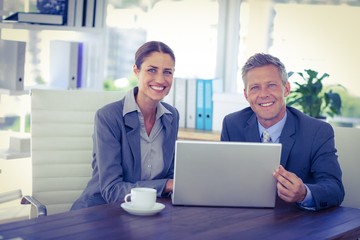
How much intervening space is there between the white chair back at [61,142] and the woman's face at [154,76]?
33 cm

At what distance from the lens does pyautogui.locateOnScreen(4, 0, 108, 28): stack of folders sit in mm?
4227

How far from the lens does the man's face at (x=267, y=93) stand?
2.95m

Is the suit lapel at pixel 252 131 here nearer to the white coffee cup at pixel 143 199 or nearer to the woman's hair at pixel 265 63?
the woman's hair at pixel 265 63

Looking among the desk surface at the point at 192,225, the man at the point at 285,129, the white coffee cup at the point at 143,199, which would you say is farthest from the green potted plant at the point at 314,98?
the white coffee cup at the point at 143,199

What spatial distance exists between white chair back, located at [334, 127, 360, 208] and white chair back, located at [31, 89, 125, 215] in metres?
1.08

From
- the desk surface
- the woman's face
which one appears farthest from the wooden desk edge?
the desk surface

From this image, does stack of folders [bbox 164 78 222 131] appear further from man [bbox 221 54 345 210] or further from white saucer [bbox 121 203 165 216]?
white saucer [bbox 121 203 165 216]

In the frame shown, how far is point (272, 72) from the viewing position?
2971 mm

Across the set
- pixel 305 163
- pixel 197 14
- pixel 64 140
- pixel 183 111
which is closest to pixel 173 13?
pixel 197 14

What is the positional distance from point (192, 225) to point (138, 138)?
0.77 meters

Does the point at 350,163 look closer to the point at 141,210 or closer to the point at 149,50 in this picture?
the point at 149,50

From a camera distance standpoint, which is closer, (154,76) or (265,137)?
(265,137)

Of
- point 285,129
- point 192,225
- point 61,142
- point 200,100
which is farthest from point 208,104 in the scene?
point 192,225

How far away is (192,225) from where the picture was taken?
89.8 inches
